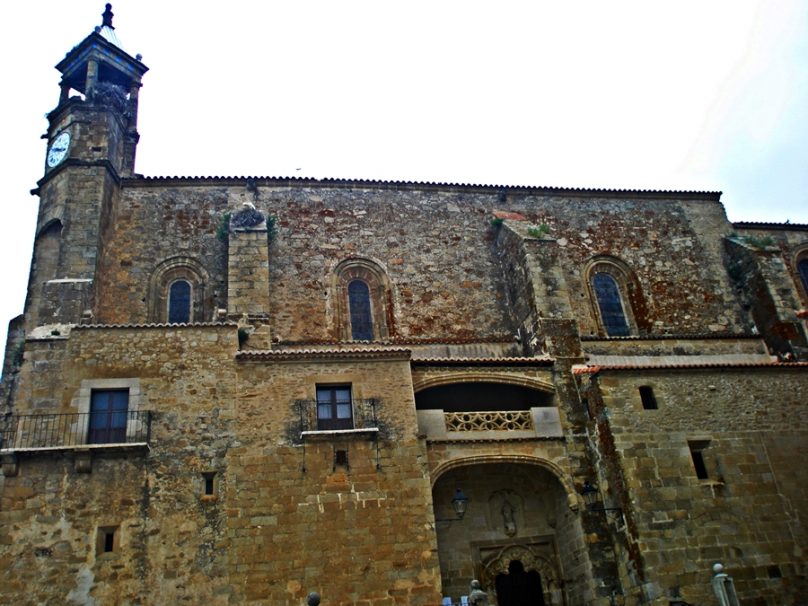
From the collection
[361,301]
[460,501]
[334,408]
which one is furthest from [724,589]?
[361,301]

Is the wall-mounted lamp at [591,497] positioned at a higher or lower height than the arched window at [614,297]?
lower

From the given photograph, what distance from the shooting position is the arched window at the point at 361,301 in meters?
21.0

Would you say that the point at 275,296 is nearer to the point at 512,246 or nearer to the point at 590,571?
the point at 512,246

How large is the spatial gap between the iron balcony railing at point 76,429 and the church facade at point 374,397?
45 mm

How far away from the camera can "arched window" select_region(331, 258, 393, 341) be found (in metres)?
21.0

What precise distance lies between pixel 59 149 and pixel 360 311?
9.42 meters

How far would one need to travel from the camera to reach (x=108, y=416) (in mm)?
15805

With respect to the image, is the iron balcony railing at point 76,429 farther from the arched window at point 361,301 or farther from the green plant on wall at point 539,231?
the green plant on wall at point 539,231

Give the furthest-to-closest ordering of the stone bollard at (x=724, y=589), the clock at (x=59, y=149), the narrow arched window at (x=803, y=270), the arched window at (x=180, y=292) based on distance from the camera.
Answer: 1. the narrow arched window at (x=803, y=270)
2. the clock at (x=59, y=149)
3. the arched window at (x=180, y=292)
4. the stone bollard at (x=724, y=589)

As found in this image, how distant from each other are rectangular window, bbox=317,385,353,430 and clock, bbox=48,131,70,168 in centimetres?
1024

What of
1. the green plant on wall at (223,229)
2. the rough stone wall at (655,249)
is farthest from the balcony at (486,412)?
the green plant on wall at (223,229)

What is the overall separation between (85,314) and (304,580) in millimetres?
8245

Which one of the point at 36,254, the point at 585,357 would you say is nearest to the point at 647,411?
the point at 585,357

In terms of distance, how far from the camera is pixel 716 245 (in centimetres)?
2458
